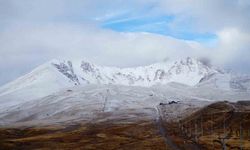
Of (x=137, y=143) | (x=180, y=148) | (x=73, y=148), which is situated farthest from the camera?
(x=137, y=143)

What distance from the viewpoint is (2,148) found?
18650cm

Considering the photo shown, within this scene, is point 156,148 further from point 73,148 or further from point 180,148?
point 73,148

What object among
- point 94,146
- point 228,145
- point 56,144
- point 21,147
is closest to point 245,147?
point 228,145

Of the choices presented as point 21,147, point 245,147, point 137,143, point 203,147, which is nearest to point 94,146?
point 137,143

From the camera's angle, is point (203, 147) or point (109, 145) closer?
point (203, 147)

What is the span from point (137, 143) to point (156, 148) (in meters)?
20.9

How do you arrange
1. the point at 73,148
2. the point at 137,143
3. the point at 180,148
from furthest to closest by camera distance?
the point at 137,143 → the point at 73,148 → the point at 180,148

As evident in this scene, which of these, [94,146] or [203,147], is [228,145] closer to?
[203,147]

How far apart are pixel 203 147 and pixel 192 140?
2103cm

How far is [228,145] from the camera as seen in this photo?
582 ft

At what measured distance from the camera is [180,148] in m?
172

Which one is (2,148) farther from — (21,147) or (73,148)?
(73,148)

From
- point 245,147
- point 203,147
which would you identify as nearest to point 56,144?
point 203,147

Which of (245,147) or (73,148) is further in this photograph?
(73,148)
